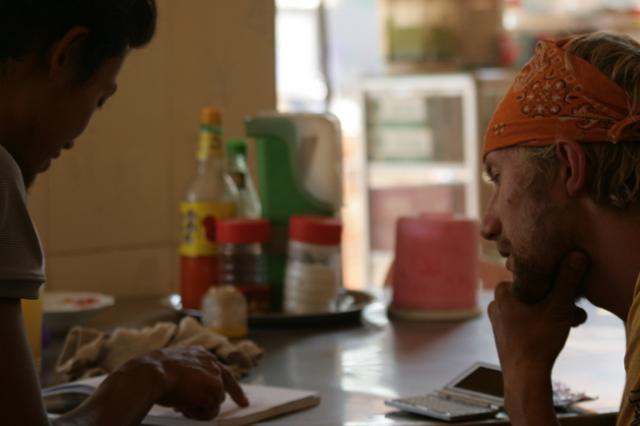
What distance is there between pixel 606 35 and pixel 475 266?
0.75 metres

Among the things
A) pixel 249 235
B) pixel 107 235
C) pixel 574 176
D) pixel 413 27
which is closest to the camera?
pixel 574 176

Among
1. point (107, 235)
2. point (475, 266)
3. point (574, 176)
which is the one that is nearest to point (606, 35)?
point (574, 176)

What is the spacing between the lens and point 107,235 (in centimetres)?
221

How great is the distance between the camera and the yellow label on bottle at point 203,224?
1802mm

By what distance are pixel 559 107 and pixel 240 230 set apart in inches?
28.8

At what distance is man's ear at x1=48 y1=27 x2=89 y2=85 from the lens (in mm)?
973

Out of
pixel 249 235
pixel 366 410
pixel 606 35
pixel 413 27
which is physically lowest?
pixel 366 410

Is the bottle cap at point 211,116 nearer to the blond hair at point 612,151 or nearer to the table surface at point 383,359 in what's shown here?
the table surface at point 383,359

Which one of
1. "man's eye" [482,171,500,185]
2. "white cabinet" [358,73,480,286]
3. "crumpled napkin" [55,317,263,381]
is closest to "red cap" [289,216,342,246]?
"crumpled napkin" [55,317,263,381]

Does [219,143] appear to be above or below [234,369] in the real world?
above

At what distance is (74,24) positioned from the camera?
970 mm

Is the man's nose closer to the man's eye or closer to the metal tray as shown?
the man's eye

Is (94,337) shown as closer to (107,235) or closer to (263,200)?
(263,200)

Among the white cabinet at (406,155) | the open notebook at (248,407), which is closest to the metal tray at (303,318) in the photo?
the open notebook at (248,407)
